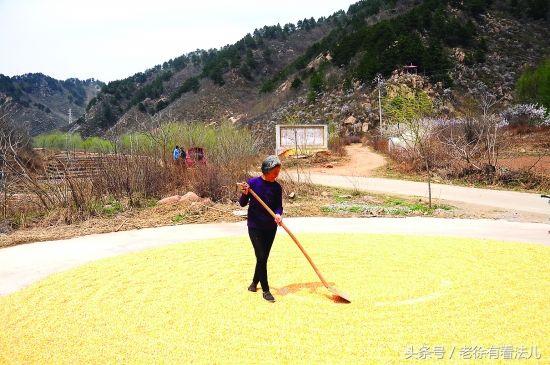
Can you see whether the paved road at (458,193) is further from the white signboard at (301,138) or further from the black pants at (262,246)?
the black pants at (262,246)

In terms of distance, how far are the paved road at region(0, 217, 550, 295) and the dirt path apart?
1073 cm

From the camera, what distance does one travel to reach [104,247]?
8.20m

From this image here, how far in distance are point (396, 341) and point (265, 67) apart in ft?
270

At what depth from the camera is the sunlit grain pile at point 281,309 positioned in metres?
4.23

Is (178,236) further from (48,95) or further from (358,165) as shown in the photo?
(48,95)

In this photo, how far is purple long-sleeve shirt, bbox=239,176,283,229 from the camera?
552 cm

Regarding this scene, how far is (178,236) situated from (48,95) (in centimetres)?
13444

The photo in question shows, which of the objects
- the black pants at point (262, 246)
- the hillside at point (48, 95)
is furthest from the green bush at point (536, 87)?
the hillside at point (48, 95)

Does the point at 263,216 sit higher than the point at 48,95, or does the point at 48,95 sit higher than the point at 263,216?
the point at 48,95

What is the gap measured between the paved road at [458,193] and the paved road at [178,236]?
8.41ft

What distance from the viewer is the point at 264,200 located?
5551 millimetres

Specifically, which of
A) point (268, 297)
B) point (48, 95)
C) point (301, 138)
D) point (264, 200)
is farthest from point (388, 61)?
point (48, 95)

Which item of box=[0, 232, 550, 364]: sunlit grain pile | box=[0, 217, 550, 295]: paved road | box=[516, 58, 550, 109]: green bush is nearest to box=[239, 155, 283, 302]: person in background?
box=[0, 232, 550, 364]: sunlit grain pile

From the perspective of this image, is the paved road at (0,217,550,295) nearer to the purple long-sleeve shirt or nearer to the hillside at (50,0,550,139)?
the purple long-sleeve shirt
